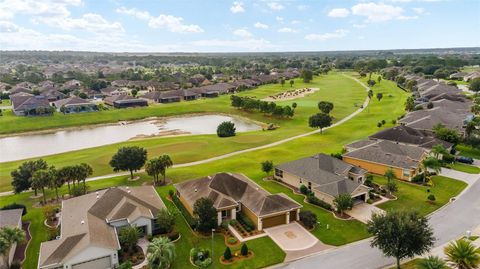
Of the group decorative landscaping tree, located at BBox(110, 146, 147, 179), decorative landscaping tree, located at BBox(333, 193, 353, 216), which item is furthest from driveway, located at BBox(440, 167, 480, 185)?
decorative landscaping tree, located at BBox(110, 146, 147, 179)

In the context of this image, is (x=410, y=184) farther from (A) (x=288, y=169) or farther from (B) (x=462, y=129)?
(B) (x=462, y=129)

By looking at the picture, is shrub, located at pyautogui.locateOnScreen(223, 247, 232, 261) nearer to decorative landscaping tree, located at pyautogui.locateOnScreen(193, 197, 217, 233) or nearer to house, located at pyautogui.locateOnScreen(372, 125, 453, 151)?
decorative landscaping tree, located at pyautogui.locateOnScreen(193, 197, 217, 233)

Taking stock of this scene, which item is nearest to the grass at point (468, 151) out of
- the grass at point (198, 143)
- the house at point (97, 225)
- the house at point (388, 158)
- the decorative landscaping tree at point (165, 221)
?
the house at point (388, 158)

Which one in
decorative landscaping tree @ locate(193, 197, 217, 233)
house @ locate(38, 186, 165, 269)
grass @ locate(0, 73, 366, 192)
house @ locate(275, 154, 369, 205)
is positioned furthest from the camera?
grass @ locate(0, 73, 366, 192)

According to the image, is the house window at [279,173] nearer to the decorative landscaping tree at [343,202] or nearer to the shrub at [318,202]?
the shrub at [318,202]

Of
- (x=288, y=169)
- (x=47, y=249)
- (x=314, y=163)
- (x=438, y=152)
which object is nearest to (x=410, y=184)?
(x=438, y=152)

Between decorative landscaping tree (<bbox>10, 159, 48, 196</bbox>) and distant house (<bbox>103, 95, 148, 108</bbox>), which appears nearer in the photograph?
decorative landscaping tree (<bbox>10, 159, 48, 196</bbox>)

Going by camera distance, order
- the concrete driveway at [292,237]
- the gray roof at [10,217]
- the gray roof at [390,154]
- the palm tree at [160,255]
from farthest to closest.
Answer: the gray roof at [390,154], the gray roof at [10,217], the concrete driveway at [292,237], the palm tree at [160,255]
